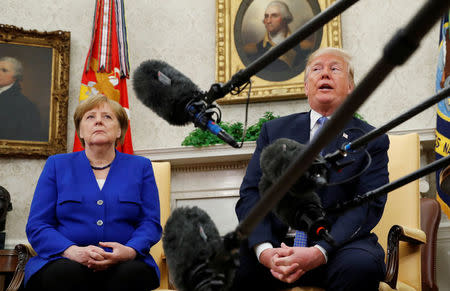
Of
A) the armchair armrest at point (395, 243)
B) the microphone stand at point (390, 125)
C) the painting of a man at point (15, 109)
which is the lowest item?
the armchair armrest at point (395, 243)

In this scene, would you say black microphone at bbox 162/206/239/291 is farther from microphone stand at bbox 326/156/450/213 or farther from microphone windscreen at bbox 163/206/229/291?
microphone stand at bbox 326/156/450/213

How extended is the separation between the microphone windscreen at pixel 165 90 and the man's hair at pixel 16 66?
443 centimetres

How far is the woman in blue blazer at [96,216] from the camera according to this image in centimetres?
235

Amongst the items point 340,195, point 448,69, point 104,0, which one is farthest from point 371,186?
point 104,0

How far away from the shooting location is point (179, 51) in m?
5.20

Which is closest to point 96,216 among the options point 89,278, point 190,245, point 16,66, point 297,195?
point 89,278

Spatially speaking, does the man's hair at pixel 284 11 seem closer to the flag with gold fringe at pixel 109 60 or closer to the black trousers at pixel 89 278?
the flag with gold fringe at pixel 109 60

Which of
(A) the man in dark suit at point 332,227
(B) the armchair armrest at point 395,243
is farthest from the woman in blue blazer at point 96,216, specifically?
(B) the armchair armrest at point 395,243

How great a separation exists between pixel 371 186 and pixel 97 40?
126 inches

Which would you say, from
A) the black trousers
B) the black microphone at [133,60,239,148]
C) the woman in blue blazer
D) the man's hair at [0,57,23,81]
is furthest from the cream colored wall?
the black microphone at [133,60,239,148]

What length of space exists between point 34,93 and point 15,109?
24 cm

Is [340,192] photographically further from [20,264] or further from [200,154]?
[200,154]

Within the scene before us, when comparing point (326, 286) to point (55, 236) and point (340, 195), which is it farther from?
point (55, 236)

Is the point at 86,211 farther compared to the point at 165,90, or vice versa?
the point at 86,211
